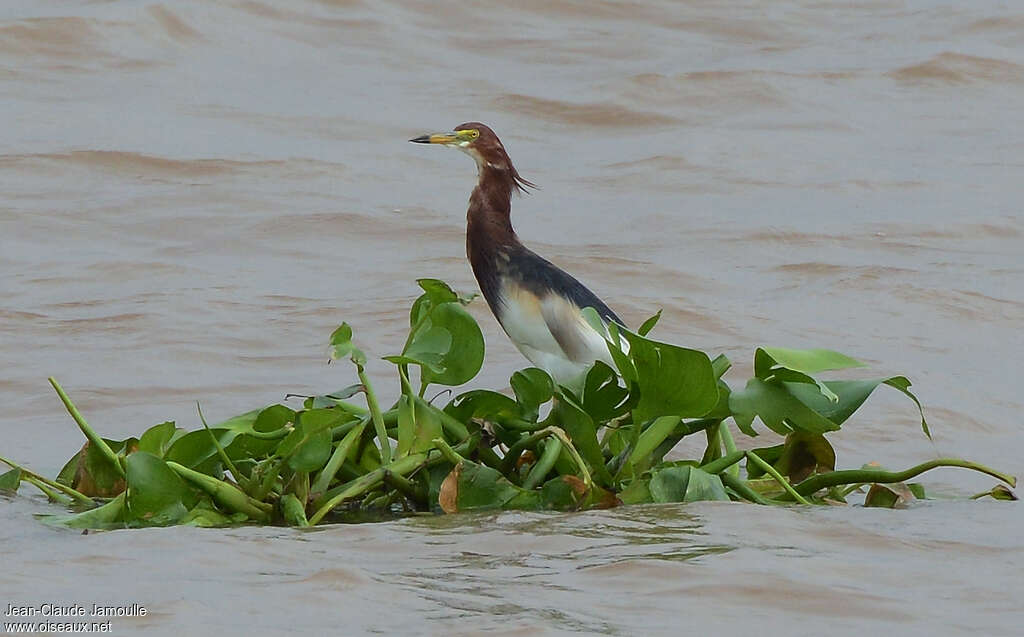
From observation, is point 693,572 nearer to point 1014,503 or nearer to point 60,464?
point 1014,503

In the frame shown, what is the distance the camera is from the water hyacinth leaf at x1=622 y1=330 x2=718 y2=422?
4.78 metres

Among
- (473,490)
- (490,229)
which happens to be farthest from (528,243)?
(473,490)

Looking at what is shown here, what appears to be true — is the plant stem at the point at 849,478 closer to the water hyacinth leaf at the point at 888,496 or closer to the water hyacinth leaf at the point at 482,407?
the water hyacinth leaf at the point at 888,496

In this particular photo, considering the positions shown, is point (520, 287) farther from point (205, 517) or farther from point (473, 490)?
point (205, 517)

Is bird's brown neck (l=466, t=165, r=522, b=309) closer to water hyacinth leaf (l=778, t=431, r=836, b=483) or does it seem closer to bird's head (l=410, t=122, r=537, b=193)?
bird's head (l=410, t=122, r=537, b=193)

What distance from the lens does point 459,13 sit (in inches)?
595

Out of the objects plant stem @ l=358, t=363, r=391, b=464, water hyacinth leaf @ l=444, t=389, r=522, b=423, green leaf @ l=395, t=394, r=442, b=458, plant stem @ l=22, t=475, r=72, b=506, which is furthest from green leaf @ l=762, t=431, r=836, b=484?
plant stem @ l=22, t=475, r=72, b=506

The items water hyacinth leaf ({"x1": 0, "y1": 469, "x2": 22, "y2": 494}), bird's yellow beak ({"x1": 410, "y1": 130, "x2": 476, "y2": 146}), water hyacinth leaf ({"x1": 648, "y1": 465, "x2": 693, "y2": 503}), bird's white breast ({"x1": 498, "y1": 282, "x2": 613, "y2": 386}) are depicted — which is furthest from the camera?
bird's yellow beak ({"x1": 410, "y1": 130, "x2": 476, "y2": 146})

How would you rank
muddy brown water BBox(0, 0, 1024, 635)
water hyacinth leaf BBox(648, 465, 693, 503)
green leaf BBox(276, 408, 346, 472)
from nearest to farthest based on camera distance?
muddy brown water BBox(0, 0, 1024, 635) < green leaf BBox(276, 408, 346, 472) < water hyacinth leaf BBox(648, 465, 693, 503)

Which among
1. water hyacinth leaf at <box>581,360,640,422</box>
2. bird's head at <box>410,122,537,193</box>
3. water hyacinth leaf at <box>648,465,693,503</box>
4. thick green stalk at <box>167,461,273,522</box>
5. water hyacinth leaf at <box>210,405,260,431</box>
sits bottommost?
thick green stalk at <box>167,461,273,522</box>

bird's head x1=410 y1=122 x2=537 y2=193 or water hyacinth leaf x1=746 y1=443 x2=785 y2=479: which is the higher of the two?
bird's head x1=410 y1=122 x2=537 y2=193

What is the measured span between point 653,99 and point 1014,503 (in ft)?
26.6

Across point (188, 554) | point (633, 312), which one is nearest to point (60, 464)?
point (188, 554)

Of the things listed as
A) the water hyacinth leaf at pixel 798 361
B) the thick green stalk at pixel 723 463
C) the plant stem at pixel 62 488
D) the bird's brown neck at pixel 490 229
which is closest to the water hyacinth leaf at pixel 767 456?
the thick green stalk at pixel 723 463
